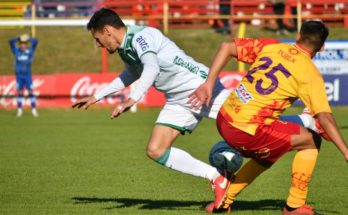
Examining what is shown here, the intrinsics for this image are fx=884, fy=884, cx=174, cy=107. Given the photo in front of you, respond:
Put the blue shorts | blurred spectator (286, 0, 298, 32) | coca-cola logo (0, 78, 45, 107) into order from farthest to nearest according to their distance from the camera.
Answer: blurred spectator (286, 0, 298, 32) < coca-cola logo (0, 78, 45, 107) < the blue shorts

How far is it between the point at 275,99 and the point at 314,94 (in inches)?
14.2

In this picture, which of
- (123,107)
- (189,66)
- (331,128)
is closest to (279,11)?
(189,66)

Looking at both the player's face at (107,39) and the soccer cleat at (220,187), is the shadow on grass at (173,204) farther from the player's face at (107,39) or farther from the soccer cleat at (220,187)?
the player's face at (107,39)

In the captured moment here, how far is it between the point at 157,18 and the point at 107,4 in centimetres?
305

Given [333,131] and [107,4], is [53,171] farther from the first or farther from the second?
[107,4]

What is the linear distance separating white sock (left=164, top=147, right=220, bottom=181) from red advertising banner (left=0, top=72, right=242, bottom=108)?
658 inches

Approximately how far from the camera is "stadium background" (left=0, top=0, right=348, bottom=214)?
912 cm

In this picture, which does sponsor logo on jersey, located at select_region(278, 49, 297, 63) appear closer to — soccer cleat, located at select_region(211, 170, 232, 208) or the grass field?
soccer cleat, located at select_region(211, 170, 232, 208)

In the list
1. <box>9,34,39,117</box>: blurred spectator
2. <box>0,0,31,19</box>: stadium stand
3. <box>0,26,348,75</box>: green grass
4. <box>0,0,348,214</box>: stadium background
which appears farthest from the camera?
<box>0,0,31,19</box>: stadium stand

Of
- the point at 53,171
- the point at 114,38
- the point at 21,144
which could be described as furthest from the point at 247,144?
the point at 21,144

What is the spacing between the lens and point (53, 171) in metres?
11.8

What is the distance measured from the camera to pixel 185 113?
8.58 meters

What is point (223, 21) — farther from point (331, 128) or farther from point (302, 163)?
point (331, 128)

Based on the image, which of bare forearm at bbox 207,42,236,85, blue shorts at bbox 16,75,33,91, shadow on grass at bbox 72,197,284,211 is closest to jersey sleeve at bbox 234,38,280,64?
bare forearm at bbox 207,42,236,85
